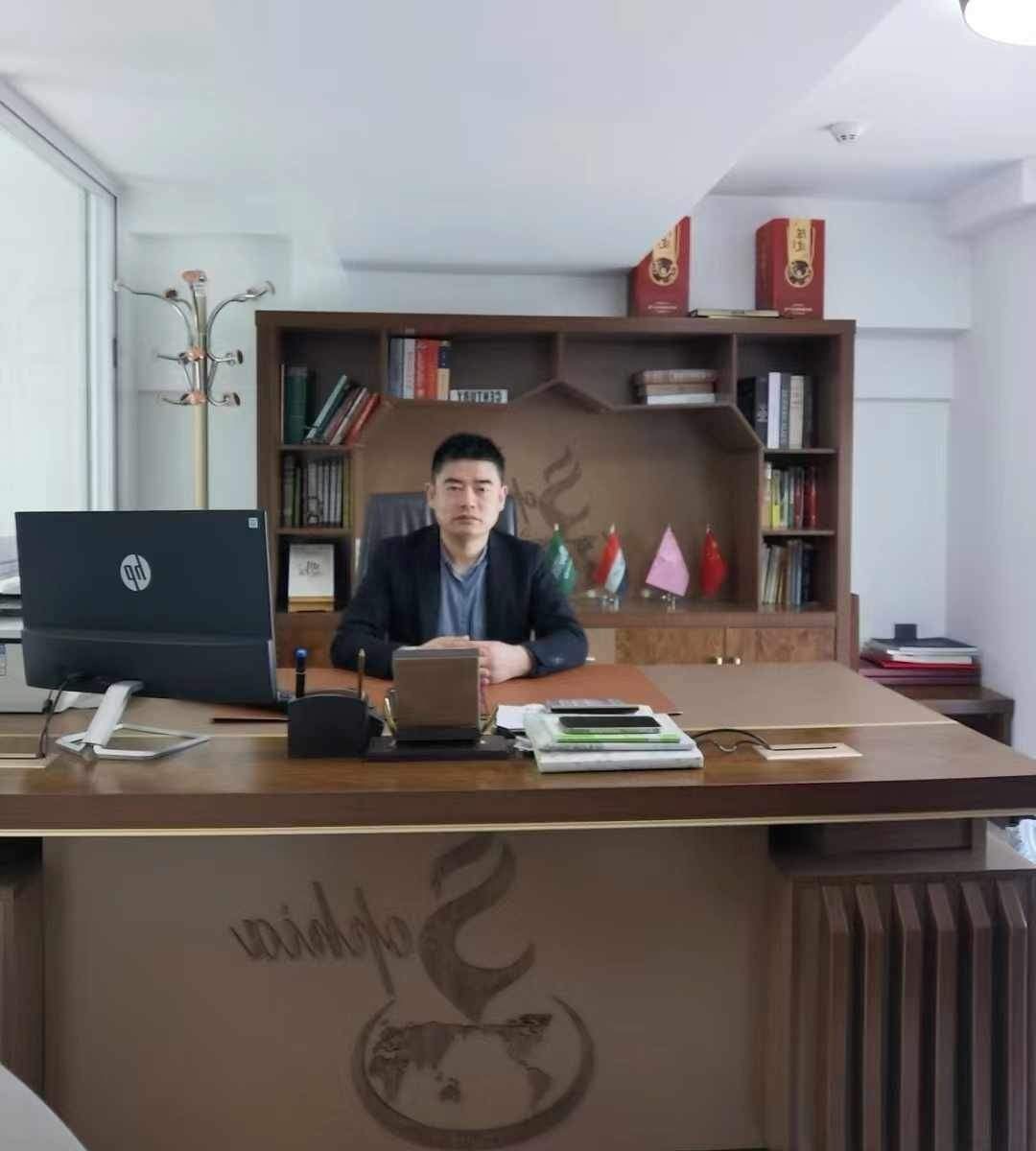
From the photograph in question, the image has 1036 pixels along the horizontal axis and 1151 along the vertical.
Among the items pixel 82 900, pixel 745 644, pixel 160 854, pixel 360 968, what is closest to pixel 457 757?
pixel 360 968

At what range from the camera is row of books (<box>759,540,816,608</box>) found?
171 inches

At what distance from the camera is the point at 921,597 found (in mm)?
4738

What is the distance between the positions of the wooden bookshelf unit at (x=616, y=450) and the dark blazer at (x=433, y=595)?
1273 mm

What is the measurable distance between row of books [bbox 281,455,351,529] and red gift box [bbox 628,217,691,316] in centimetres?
133

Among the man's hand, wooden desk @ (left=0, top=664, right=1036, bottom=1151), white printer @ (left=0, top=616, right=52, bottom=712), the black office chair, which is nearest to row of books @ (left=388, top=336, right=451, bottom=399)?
the black office chair

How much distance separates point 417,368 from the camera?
416cm

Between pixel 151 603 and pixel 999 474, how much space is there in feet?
11.8

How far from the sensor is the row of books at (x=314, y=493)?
4.18 m

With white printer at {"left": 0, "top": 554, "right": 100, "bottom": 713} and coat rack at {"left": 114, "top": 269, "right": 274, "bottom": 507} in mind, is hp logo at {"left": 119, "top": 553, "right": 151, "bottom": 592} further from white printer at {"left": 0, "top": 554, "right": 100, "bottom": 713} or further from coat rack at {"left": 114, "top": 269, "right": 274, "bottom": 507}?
coat rack at {"left": 114, "top": 269, "right": 274, "bottom": 507}

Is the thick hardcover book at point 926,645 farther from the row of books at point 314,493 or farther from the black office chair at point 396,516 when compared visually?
the row of books at point 314,493

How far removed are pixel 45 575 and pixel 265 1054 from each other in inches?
35.7

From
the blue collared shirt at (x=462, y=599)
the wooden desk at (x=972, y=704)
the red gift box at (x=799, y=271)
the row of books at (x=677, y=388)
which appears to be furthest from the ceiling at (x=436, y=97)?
the wooden desk at (x=972, y=704)

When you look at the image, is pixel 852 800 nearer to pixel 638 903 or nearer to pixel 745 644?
pixel 638 903

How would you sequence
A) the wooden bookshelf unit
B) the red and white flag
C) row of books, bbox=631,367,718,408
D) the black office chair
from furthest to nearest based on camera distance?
1. the red and white flag
2. row of books, bbox=631,367,718,408
3. the wooden bookshelf unit
4. the black office chair
